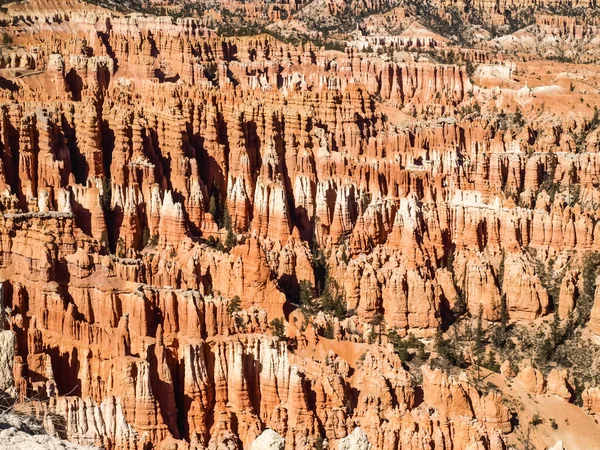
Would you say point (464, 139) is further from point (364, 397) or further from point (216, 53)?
point (364, 397)

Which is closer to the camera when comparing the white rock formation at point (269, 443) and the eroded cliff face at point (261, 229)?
the white rock formation at point (269, 443)

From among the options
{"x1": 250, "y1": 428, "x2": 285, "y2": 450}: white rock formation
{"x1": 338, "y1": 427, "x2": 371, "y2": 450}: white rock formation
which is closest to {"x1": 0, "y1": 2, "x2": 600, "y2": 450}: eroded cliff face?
{"x1": 338, "y1": 427, "x2": 371, "y2": 450}: white rock formation

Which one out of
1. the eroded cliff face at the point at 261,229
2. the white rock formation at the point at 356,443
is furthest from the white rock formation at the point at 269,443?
the eroded cliff face at the point at 261,229

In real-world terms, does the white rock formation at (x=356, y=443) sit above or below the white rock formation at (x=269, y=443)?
below

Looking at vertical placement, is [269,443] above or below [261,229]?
above

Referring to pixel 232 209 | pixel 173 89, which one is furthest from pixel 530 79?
pixel 232 209

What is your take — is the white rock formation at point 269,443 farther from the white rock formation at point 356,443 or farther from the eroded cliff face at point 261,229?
the eroded cliff face at point 261,229

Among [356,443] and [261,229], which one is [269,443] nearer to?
[356,443]

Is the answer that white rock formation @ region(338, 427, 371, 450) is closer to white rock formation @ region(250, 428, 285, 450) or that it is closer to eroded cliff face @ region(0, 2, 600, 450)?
white rock formation @ region(250, 428, 285, 450)

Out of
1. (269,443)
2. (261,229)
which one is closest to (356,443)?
(269,443)
